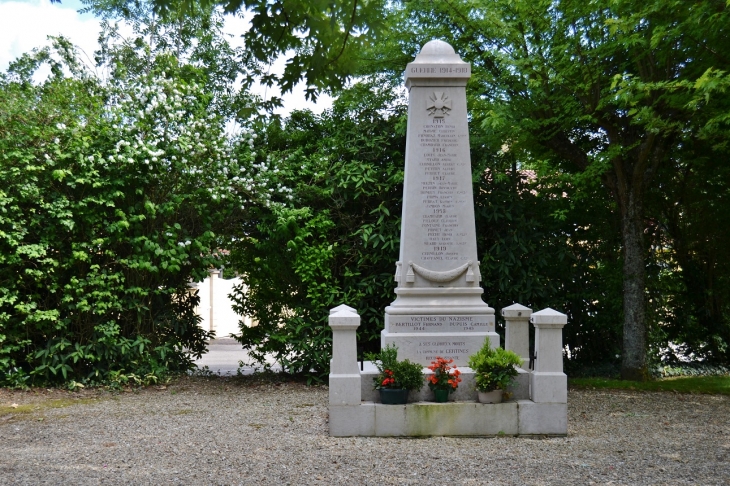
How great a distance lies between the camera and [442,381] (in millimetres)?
6918

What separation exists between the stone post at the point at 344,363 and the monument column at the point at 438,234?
36.9 inches

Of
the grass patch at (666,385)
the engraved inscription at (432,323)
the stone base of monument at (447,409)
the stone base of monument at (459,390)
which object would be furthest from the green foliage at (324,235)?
the stone base of monument at (447,409)

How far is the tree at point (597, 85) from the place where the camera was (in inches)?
350

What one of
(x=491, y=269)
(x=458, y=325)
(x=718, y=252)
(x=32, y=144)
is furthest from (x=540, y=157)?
(x=32, y=144)

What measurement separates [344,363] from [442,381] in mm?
981

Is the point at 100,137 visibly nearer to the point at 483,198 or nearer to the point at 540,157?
the point at 483,198

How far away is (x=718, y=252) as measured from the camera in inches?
479

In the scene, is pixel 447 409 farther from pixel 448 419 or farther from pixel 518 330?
pixel 518 330

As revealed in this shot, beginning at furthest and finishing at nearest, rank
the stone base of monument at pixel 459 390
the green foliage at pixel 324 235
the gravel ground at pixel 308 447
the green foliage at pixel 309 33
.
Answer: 1. the green foliage at pixel 324 235
2. the stone base of monument at pixel 459 390
3. the gravel ground at pixel 308 447
4. the green foliage at pixel 309 33

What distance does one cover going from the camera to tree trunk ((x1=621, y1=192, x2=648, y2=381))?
10.6 metres

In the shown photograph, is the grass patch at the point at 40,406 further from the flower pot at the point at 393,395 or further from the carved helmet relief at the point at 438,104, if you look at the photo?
the carved helmet relief at the point at 438,104

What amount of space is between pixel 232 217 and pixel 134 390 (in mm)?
2941

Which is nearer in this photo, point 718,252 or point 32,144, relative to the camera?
point 32,144

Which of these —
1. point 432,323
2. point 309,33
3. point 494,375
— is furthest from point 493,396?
point 309,33
